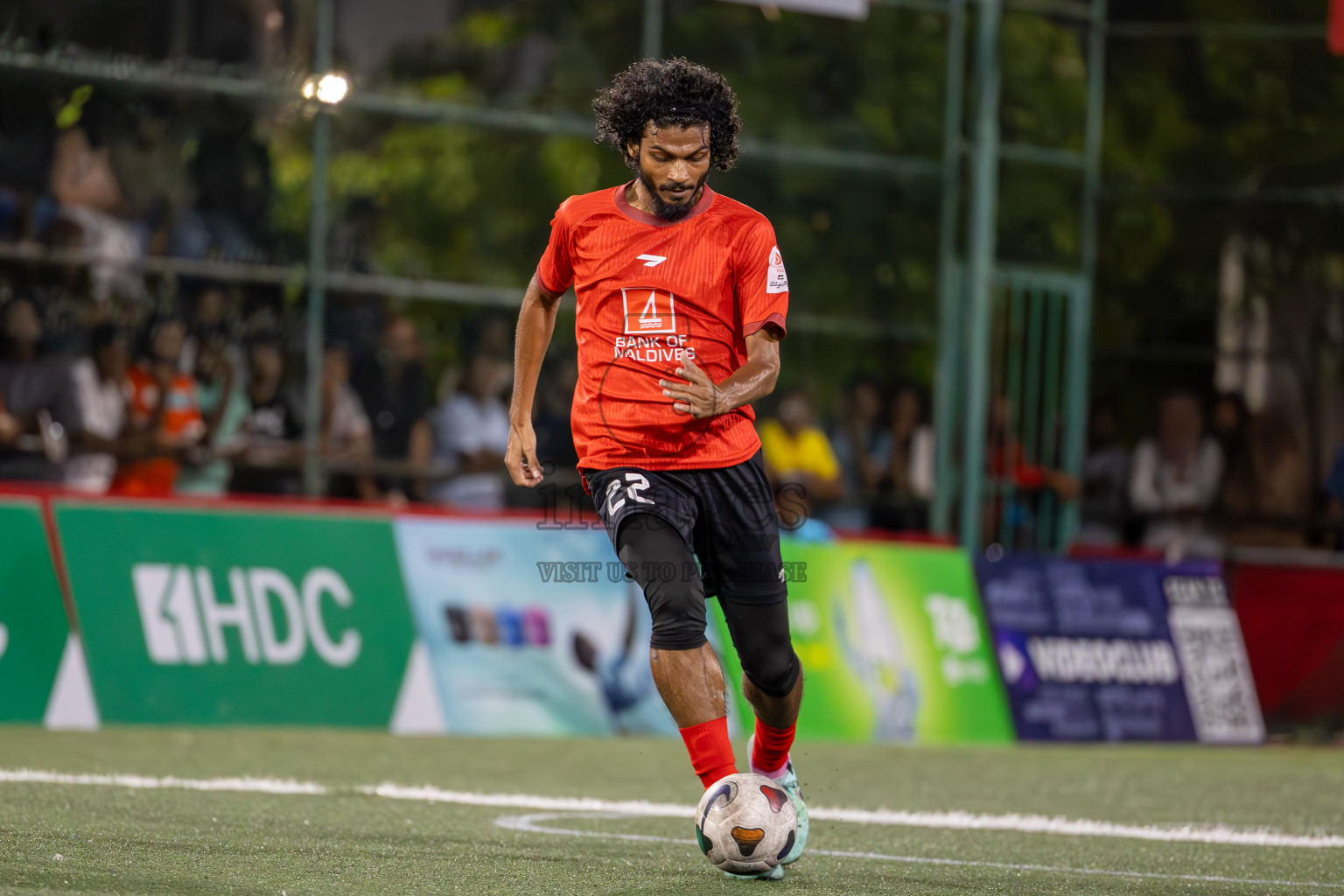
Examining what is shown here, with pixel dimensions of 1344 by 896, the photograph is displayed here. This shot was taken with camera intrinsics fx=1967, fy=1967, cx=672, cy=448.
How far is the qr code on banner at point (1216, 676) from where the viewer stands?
1327 centimetres

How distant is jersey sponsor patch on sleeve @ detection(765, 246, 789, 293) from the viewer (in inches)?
232

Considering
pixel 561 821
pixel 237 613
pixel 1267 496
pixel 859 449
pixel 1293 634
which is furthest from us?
pixel 1267 496

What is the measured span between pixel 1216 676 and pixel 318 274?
6.96 m

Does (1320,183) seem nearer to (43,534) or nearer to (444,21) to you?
(444,21)

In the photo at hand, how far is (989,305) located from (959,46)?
7.56 ft

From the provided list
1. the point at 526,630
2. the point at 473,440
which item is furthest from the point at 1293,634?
the point at 473,440

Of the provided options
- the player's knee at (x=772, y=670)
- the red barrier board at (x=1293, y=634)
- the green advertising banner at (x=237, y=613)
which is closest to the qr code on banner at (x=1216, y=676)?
the red barrier board at (x=1293, y=634)

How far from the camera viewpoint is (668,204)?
5906 mm

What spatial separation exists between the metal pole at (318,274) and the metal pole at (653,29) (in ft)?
8.82

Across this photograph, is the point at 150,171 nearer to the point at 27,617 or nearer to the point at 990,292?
the point at 27,617

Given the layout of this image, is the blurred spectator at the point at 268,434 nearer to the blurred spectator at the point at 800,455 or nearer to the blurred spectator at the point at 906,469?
the blurred spectator at the point at 800,455

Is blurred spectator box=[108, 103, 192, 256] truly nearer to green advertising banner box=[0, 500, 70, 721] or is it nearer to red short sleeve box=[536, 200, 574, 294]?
green advertising banner box=[0, 500, 70, 721]

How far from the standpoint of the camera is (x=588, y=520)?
491 inches

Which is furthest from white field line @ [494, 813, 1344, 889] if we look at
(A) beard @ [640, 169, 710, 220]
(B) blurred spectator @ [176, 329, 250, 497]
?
(B) blurred spectator @ [176, 329, 250, 497]
